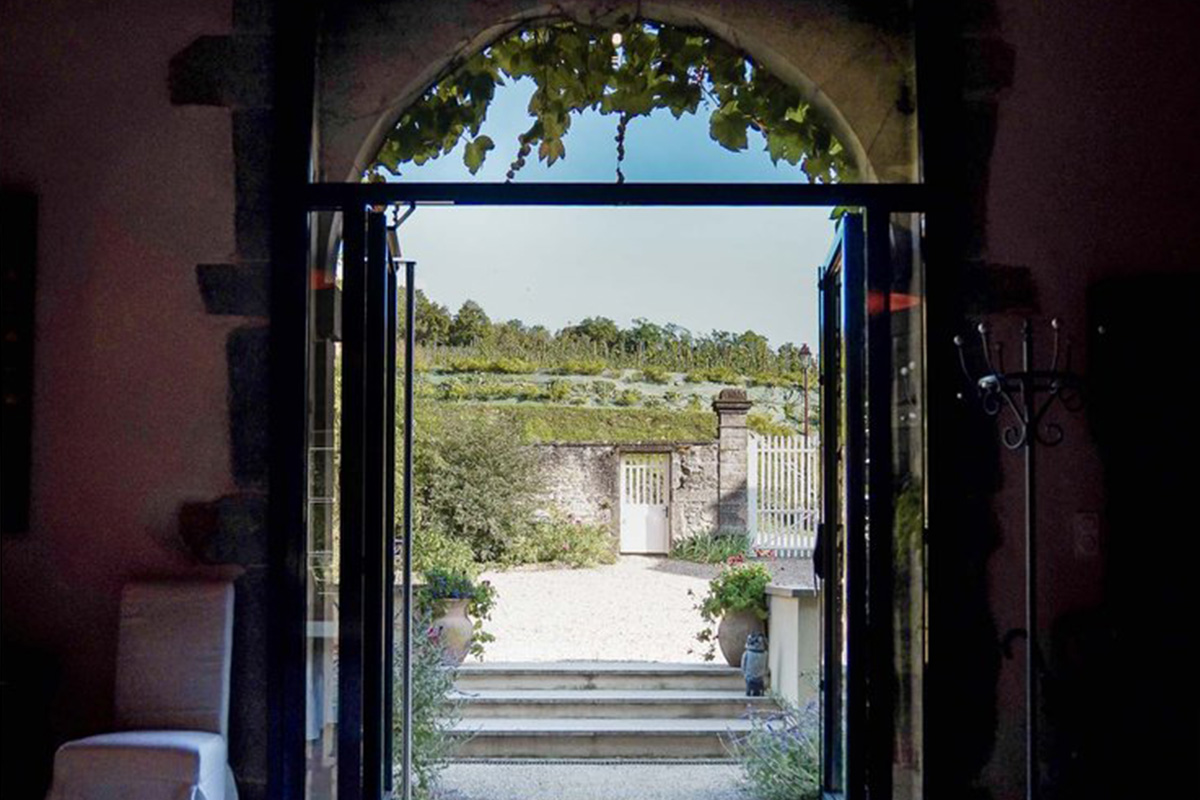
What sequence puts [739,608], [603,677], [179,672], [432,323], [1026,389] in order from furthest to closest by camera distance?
[432,323] < [739,608] < [603,677] < [179,672] < [1026,389]

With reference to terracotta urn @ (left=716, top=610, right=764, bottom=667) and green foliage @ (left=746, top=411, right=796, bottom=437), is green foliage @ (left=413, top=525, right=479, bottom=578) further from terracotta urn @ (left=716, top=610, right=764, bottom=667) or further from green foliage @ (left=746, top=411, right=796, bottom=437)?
green foliage @ (left=746, top=411, right=796, bottom=437)

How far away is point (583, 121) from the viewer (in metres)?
3.51

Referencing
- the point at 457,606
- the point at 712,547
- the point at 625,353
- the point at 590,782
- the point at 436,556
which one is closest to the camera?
the point at 590,782

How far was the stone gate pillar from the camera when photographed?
1291 centimetres

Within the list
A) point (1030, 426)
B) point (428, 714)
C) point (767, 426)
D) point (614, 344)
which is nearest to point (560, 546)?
point (767, 426)

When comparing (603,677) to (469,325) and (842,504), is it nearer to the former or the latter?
(842,504)

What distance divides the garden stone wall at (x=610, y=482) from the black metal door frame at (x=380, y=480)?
9738 millimetres

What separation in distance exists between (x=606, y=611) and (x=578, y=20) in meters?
7.11

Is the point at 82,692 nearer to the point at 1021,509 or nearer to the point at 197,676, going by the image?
the point at 197,676

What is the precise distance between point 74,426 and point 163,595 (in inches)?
23.2

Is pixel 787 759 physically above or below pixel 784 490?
below

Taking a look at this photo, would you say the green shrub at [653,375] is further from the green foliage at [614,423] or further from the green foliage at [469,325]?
the green foliage at [469,325]

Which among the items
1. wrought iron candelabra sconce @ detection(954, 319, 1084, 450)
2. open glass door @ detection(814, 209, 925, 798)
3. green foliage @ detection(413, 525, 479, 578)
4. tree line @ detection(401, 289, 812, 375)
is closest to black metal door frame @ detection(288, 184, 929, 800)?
open glass door @ detection(814, 209, 925, 798)

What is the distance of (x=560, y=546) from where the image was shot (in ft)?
41.2
